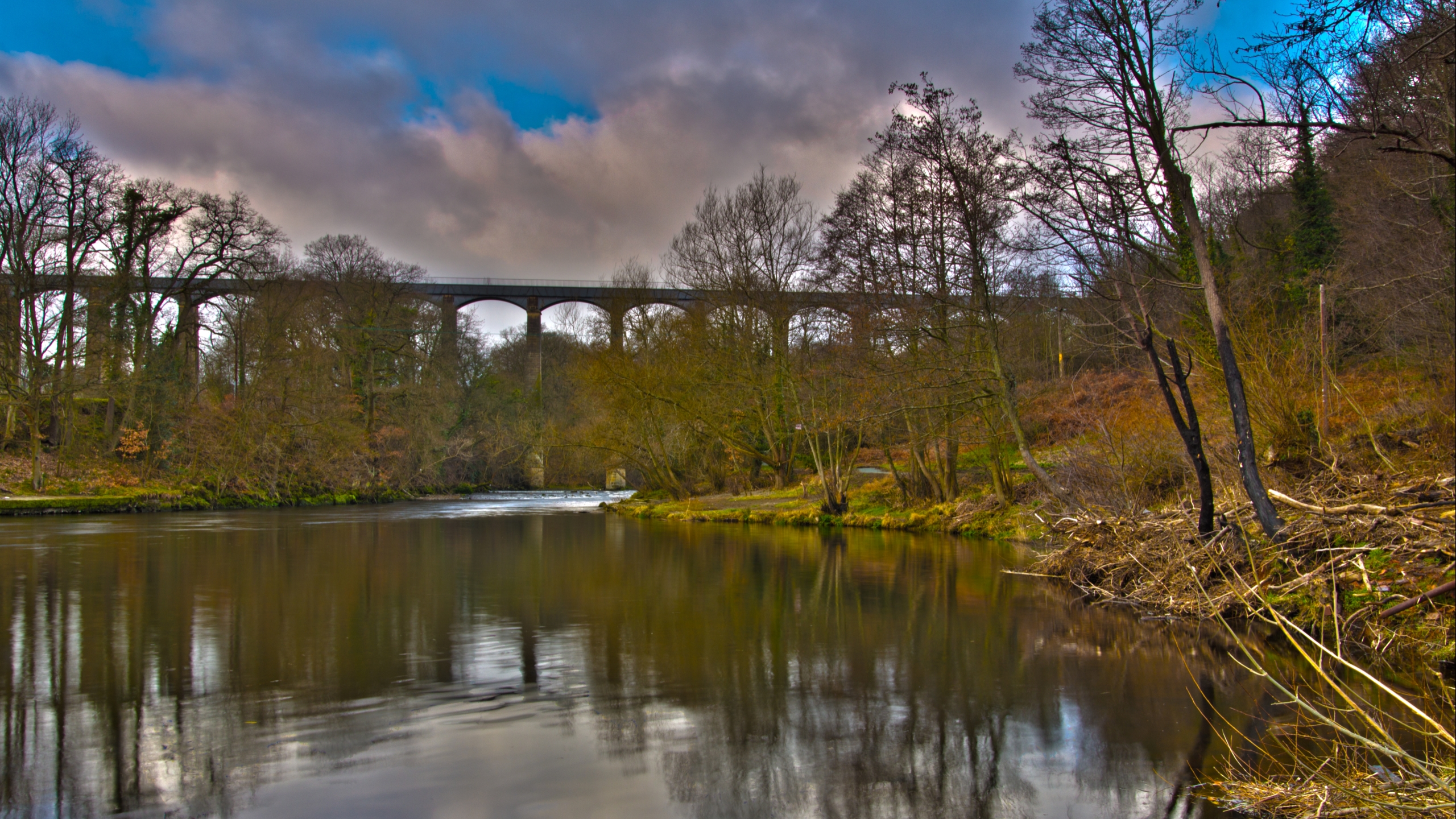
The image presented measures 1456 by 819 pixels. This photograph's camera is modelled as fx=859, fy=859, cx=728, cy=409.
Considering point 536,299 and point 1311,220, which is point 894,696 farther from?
point 536,299

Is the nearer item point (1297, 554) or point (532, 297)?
point (1297, 554)

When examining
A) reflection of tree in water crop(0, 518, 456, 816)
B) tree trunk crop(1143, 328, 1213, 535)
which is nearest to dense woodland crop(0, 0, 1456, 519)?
tree trunk crop(1143, 328, 1213, 535)

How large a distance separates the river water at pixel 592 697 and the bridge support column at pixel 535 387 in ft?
79.3

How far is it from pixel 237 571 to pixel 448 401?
28897mm

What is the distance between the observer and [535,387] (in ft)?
159

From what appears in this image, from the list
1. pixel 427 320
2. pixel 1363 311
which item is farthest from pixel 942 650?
pixel 427 320

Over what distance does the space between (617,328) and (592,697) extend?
23.4 metres

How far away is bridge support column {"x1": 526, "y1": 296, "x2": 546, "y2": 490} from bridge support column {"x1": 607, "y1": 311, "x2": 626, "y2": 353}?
6.63 meters

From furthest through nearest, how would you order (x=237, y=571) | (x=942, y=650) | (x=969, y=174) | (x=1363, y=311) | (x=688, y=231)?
(x=688, y=231) < (x=1363, y=311) < (x=969, y=174) < (x=237, y=571) < (x=942, y=650)

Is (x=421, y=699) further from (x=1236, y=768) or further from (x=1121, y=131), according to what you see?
(x=1121, y=131)

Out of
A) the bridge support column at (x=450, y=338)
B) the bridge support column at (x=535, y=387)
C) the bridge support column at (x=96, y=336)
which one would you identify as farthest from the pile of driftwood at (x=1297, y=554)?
the bridge support column at (x=450, y=338)

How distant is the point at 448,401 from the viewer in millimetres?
41250

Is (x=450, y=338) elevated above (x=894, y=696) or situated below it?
above

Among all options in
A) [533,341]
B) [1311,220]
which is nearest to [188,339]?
[533,341]
